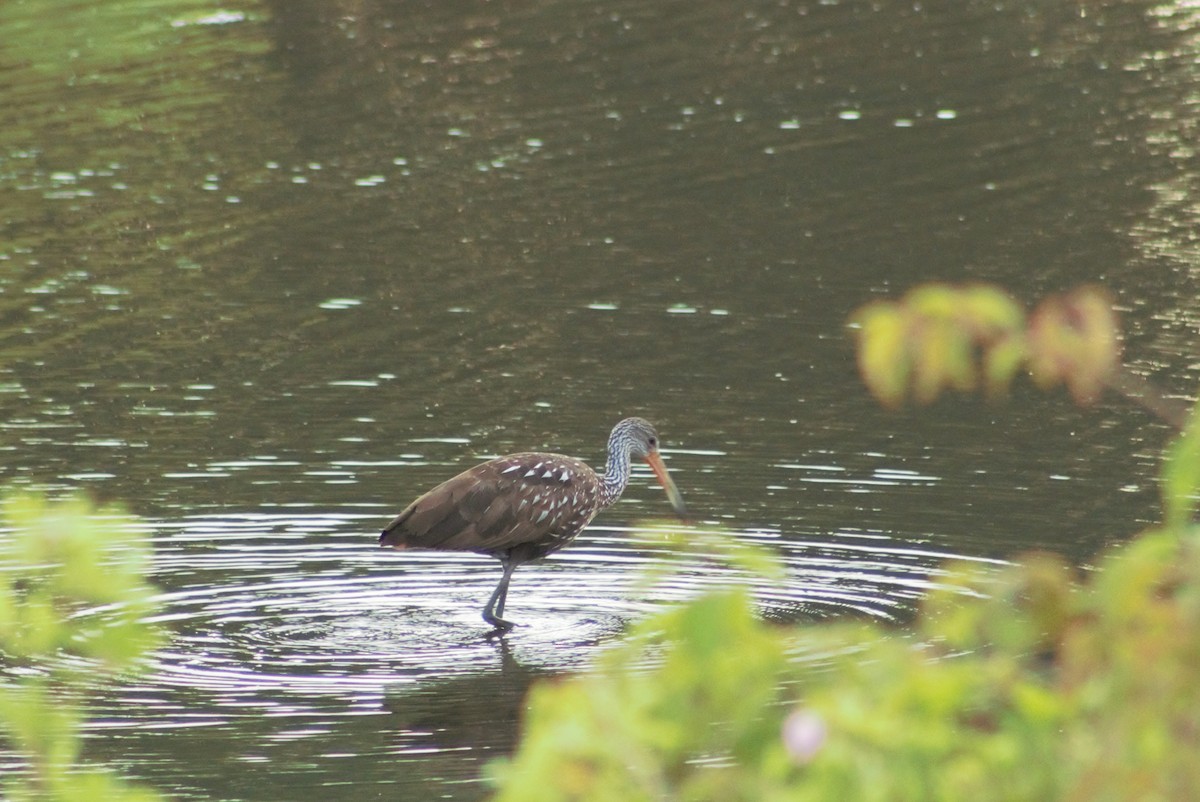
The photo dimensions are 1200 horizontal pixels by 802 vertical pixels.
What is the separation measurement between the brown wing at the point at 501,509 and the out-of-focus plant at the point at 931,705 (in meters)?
8.21

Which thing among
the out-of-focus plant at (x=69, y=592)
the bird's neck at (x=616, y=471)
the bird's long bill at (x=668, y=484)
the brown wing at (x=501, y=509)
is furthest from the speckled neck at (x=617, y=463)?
the out-of-focus plant at (x=69, y=592)

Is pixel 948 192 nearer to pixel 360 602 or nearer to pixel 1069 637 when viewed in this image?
pixel 360 602

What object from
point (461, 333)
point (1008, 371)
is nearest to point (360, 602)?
point (461, 333)

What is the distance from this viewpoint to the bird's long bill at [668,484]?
46.2 ft

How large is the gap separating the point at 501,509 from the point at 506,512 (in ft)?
0.12

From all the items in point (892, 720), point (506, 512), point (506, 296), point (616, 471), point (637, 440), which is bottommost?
point (892, 720)

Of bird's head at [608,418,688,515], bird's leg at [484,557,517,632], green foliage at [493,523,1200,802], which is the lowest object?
bird's leg at [484,557,517,632]

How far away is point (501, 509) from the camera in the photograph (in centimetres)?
1345

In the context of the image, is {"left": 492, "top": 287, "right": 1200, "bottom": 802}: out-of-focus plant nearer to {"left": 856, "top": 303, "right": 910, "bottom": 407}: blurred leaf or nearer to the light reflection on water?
{"left": 856, "top": 303, "right": 910, "bottom": 407}: blurred leaf

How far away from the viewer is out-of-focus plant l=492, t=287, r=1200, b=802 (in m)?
4.45

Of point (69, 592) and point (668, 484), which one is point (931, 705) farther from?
point (668, 484)

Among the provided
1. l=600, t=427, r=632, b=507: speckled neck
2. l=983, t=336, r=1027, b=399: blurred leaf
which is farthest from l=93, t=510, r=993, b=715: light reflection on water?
l=983, t=336, r=1027, b=399: blurred leaf

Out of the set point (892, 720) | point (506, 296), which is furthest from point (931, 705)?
point (506, 296)

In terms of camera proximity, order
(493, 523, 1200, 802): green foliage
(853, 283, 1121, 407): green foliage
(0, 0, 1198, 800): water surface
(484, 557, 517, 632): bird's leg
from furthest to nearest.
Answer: (484, 557, 517, 632): bird's leg → (0, 0, 1198, 800): water surface → (853, 283, 1121, 407): green foliage → (493, 523, 1200, 802): green foliage
